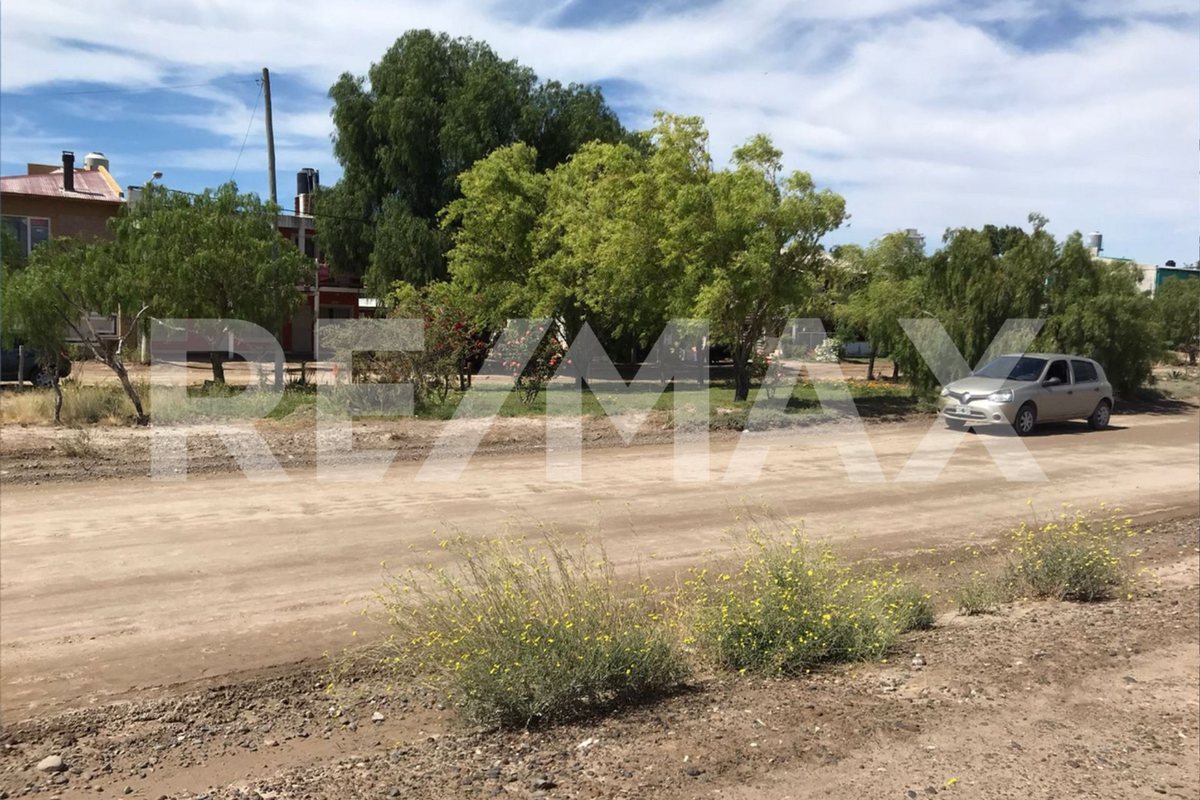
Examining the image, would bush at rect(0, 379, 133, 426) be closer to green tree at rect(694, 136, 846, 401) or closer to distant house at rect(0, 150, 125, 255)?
green tree at rect(694, 136, 846, 401)

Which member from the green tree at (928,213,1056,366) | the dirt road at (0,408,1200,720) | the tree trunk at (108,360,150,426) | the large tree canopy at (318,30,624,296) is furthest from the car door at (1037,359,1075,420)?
the large tree canopy at (318,30,624,296)

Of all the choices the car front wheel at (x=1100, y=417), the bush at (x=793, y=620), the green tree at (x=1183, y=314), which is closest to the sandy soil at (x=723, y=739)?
the bush at (x=793, y=620)

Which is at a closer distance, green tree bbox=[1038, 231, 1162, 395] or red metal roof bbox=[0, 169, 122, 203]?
green tree bbox=[1038, 231, 1162, 395]

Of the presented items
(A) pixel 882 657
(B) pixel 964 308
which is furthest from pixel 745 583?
(B) pixel 964 308

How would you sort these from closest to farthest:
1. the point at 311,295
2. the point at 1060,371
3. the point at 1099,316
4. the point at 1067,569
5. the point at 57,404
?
the point at 1067,569
the point at 57,404
the point at 1060,371
the point at 1099,316
the point at 311,295

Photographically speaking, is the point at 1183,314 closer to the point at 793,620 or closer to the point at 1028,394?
the point at 1028,394

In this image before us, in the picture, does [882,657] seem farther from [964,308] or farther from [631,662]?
[964,308]

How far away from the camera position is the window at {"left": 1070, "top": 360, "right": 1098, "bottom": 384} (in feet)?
61.8

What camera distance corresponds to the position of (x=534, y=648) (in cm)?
466

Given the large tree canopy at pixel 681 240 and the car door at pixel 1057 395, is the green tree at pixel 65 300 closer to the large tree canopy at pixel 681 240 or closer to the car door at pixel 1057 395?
the large tree canopy at pixel 681 240

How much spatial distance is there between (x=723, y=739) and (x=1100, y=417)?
709 inches

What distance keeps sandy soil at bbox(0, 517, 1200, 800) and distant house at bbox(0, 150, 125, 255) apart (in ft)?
107

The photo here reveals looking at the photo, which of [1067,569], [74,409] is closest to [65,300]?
[74,409]

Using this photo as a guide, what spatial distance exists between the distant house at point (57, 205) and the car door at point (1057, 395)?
30.5 m
